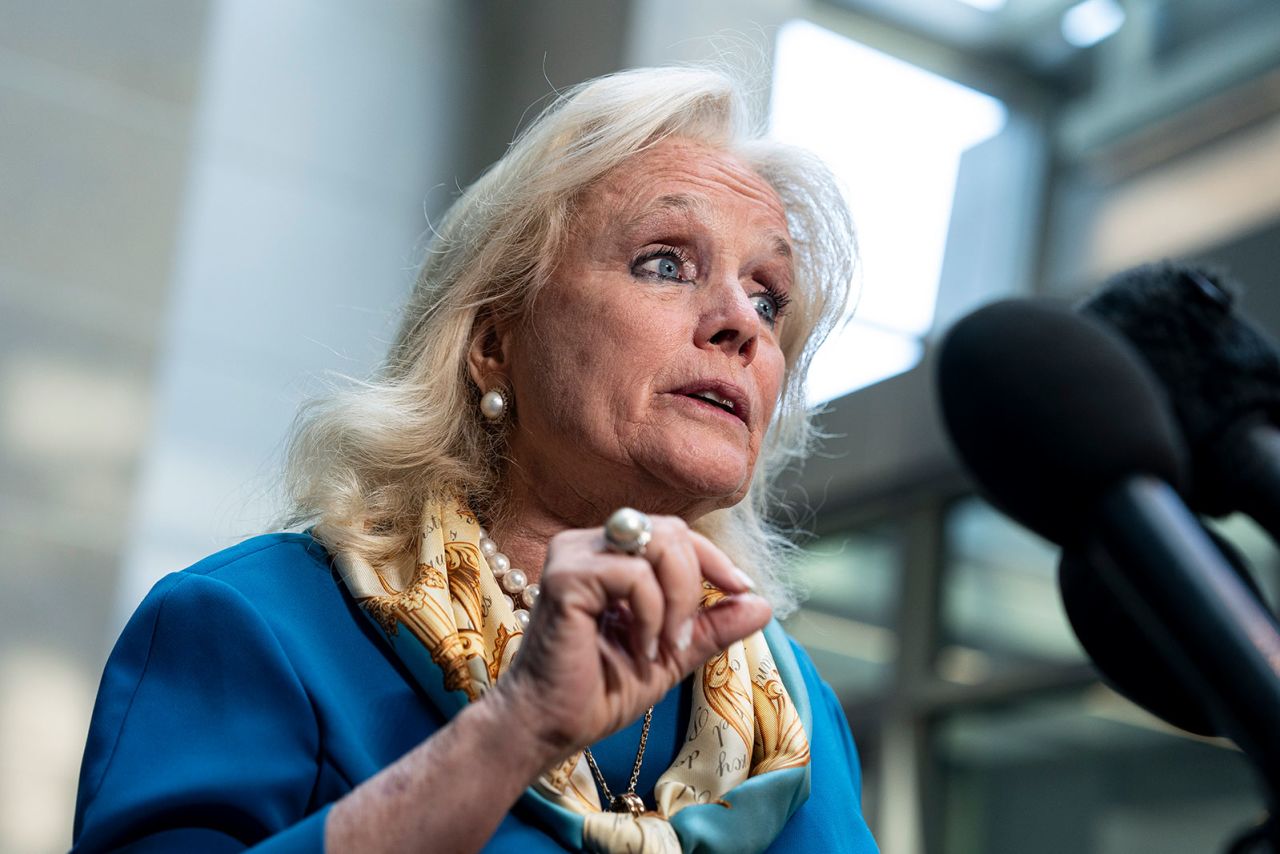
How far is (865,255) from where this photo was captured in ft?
14.8

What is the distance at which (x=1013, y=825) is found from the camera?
573 cm

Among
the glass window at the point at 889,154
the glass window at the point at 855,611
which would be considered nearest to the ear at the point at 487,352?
the glass window at the point at 889,154

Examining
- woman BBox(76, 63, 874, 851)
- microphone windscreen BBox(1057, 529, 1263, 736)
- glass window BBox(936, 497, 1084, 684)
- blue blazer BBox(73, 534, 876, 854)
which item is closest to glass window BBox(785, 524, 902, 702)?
glass window BBox(936, 497, 1084, 684)

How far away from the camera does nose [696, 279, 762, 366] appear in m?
1.63

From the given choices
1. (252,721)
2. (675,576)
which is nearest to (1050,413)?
(675,576)

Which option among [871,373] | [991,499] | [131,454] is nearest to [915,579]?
[871,373]

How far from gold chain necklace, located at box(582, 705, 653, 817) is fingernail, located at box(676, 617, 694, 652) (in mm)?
459

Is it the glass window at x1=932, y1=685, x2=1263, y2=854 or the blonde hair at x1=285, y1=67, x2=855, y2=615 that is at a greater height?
the blonde hair at x1=285, y1=67, x2=855, y2=615

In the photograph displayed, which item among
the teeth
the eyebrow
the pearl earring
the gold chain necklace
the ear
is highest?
the eyebrow

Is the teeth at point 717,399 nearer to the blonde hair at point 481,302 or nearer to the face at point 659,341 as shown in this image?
the face at point 659,341

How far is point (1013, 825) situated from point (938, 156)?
2.86m

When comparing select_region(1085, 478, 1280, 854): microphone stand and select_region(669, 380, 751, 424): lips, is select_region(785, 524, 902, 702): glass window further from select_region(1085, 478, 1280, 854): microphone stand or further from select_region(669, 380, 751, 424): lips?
select_region(1085, 478, 1280, 854): microphone stand

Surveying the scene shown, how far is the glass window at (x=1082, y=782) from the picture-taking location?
5.04 m

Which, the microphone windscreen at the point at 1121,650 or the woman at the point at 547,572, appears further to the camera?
the woman at the point at 547,572
